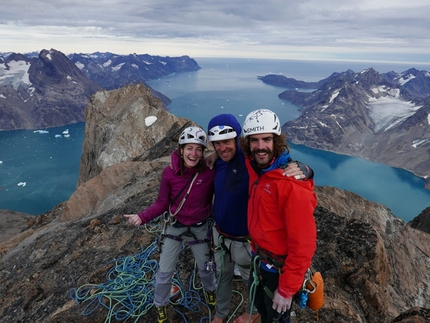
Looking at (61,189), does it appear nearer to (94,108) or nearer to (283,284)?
(94,108)

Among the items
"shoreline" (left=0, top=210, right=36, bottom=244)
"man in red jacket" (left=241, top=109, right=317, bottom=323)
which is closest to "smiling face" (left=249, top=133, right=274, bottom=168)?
"man in red jacket" (left=241, top=109, right=317, bottom=323)

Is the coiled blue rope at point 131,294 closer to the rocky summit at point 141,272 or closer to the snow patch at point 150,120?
the rocky summit at point 141,272

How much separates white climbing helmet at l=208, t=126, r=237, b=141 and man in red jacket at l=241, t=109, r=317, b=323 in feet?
1.66

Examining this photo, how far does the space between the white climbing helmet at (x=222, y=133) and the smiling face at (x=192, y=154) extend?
2.03 ft

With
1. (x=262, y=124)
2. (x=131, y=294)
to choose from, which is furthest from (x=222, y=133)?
(x=131, y=294)

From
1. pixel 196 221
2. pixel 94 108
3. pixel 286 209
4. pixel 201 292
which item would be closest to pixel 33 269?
pixel 201 292

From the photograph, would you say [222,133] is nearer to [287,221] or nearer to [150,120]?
[287,221]

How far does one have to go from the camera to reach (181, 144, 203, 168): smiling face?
233 inches

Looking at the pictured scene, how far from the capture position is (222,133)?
213 inches

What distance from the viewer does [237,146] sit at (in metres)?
5.55

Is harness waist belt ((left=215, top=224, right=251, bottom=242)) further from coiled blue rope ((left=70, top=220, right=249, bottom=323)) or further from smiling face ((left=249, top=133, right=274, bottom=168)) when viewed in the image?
coiled blue rope ((left=70, top=220, right=249, bottom=323))

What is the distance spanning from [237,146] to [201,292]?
14.2ft

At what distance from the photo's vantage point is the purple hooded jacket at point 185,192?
6035 mm

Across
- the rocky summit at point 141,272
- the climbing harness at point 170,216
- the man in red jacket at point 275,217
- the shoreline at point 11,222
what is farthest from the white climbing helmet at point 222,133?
the shoreline at point 11,222
